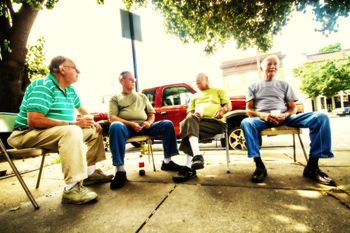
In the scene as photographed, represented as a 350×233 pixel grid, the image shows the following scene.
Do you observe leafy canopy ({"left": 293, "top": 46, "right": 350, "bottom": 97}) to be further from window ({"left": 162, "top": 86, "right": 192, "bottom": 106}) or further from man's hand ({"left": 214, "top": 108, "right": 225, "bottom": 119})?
man's hand ({"left": 214, "top": 108, "right": 225, "bottom": 119})

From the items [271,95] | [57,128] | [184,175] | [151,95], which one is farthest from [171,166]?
[151,95]

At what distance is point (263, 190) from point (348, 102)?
38.9m

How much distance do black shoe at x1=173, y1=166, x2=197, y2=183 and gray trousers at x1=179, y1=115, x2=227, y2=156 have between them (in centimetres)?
23

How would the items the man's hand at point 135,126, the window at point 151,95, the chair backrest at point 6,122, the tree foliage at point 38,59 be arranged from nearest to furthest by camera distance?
the chair backrest at point 6,122 → the man's hand at point 135,126 → the window at point 151,95 → the tree foliage at point 38,59

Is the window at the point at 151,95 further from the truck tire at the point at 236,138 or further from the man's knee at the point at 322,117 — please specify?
the man's knee at the point at 322,117

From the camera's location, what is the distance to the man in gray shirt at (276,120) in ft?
8.57

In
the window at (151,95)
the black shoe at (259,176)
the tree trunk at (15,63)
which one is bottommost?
the black shoe at (259,176)

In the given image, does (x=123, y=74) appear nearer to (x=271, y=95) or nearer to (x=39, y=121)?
(x=39, y=121)

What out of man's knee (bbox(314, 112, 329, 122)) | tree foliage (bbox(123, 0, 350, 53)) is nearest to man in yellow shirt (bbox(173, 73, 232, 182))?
man's knee (bbox(314, 112, 329, 122))

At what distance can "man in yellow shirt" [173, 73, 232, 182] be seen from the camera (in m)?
2.96

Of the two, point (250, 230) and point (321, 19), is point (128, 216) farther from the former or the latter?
point (321, 19)

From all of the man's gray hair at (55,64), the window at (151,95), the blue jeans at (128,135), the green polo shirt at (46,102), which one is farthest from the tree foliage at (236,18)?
the green polo shirt at (46,102)

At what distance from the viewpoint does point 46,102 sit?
2.39 m

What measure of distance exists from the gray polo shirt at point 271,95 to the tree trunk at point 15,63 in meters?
5.40
